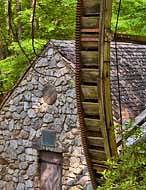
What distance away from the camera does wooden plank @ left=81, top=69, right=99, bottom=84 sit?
315 centimetres

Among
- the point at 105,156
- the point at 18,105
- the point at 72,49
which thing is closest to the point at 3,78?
the point at 18,105

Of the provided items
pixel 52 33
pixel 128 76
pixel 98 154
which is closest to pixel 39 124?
pixel 128 76

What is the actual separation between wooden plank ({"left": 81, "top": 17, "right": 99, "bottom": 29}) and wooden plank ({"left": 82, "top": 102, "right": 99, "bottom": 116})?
1.79 feet

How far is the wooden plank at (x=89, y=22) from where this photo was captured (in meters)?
3.12

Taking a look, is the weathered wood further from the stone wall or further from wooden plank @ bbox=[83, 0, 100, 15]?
the stone wall

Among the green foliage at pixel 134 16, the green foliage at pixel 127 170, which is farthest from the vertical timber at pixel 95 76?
the green foliage at pixel 134 16

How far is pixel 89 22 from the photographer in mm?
3146

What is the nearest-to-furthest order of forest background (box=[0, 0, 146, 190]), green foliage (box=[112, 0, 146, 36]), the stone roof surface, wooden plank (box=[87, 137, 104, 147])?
1. forest background (box=[0, 0, 146, 190])
2. wooden plank (box=[87, 137, 104, 147])
3. green foliage (box=[112, 0, 146, 36])
4. the stone roof surface

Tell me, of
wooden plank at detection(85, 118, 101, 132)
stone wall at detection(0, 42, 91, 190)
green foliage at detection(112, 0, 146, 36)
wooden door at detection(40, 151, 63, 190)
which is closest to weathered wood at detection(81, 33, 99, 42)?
wooden plank at detection(85, 118, 101, 132)

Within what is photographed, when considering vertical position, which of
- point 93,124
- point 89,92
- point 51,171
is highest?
point 89,92

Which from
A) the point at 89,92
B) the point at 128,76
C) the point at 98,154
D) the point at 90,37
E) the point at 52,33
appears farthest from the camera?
the point at 52,33

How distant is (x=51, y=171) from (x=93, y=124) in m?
5.94

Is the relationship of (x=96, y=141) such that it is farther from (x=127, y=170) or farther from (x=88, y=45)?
(x=88, y=45)

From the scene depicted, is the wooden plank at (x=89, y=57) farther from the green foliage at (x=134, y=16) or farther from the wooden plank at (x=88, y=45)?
the green foliage at (x=134, y=16)
